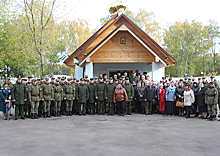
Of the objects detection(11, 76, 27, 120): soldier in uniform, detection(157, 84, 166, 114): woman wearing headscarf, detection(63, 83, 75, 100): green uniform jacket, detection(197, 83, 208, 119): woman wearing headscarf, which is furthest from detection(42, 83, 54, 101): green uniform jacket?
detection(197, 83, 208, 119): woman wearing headscarf

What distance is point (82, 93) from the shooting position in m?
12.4

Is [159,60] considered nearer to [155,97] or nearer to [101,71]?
[155,97]

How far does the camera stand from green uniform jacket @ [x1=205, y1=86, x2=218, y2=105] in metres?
10.5

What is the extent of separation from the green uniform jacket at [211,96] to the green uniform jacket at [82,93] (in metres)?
6.49

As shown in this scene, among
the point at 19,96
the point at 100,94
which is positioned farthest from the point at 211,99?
the point at 19,96

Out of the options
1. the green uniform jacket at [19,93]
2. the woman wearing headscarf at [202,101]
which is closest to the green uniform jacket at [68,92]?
the green uniform jacket at [19,93]

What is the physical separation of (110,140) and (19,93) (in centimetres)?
662

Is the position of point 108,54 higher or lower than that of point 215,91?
higher

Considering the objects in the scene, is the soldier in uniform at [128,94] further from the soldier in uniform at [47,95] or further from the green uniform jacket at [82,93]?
the soldier in uniform at [47,95]

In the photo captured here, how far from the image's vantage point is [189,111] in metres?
11.6

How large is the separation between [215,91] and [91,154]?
25.6ft

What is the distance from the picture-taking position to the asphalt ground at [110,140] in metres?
5.62

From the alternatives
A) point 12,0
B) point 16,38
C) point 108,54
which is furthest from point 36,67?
point 108,54

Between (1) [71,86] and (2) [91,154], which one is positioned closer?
(2) [91,154]
